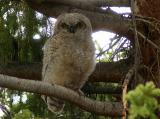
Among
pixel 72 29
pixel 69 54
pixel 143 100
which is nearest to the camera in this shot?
pixel 143 100

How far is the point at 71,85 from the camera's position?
4.75 metres

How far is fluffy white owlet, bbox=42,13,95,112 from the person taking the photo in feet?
14.7

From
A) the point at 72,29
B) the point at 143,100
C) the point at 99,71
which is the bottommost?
the point at 99,71

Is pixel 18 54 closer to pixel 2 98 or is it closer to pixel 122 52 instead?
pixel 2 98

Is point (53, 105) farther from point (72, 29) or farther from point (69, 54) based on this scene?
point (72, 29)

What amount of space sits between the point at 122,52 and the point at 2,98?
123 cm

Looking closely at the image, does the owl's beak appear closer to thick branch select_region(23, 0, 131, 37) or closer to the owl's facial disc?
the owl's facial disc

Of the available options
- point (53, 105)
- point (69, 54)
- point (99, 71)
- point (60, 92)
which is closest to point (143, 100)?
point (60, 92)

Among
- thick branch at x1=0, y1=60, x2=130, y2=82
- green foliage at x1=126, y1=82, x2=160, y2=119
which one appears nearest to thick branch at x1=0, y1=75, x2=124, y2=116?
thick branch at x1=0, y1=60, x2=130, y2=82

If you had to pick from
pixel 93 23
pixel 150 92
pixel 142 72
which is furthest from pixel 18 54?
pixel 150 92

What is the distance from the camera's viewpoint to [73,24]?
15.6 feet

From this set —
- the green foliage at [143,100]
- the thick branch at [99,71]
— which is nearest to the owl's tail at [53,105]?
the thick branch at [99,71]

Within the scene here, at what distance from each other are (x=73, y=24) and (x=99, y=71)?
0.51 meters

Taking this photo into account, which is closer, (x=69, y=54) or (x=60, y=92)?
(x=60, y=92)
